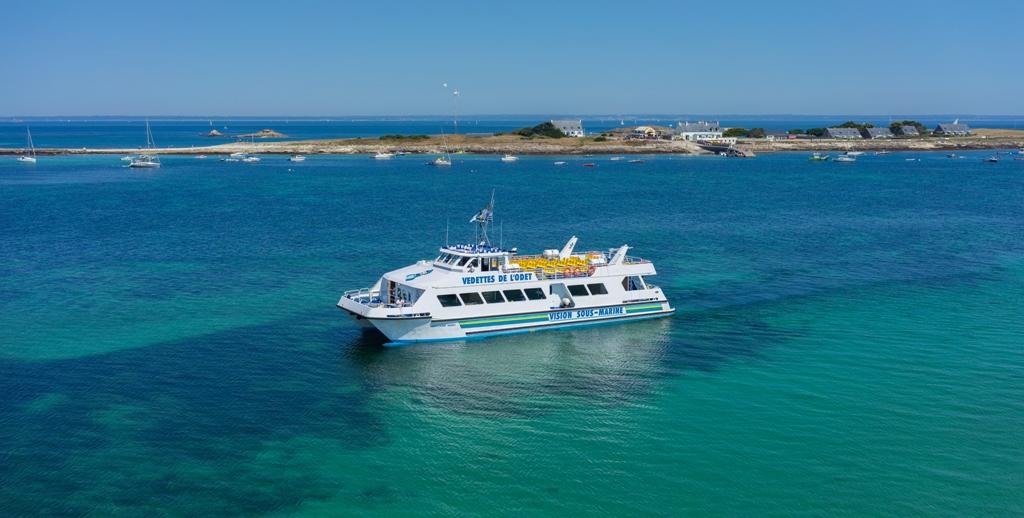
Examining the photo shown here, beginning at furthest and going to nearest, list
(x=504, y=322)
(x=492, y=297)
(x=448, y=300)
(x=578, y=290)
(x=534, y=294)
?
1. (x=578, y=290)
2. (x=534, y=294)
3. (x=492, y=297)
4. (x=504, y=322)
5. (x=448, y=300)

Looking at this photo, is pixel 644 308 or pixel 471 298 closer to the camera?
pixel 471 298

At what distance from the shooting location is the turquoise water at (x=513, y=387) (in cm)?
2684

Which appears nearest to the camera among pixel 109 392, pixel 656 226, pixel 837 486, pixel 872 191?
pixel 837 486

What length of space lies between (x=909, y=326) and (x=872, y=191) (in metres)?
87.1

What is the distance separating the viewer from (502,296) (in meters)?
44.5

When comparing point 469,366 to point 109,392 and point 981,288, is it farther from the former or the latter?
point 981,288

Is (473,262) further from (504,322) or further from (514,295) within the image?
(504,322)

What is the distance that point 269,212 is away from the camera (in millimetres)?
95938

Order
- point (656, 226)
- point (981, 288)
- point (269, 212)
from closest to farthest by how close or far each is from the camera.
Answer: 1. point (981, 288)
2. point (656, 226)
3. point (269, 212)

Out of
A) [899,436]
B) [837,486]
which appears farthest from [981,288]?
[837,486]

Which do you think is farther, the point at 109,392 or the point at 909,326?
the point at 909,326

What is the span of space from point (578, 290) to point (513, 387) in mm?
11928

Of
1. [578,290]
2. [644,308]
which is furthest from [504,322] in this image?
→ [644,308]

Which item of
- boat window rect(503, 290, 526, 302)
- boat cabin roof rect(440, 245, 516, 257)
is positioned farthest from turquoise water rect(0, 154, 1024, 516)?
boat cabin roof rect(440, 245, 516, 257)
